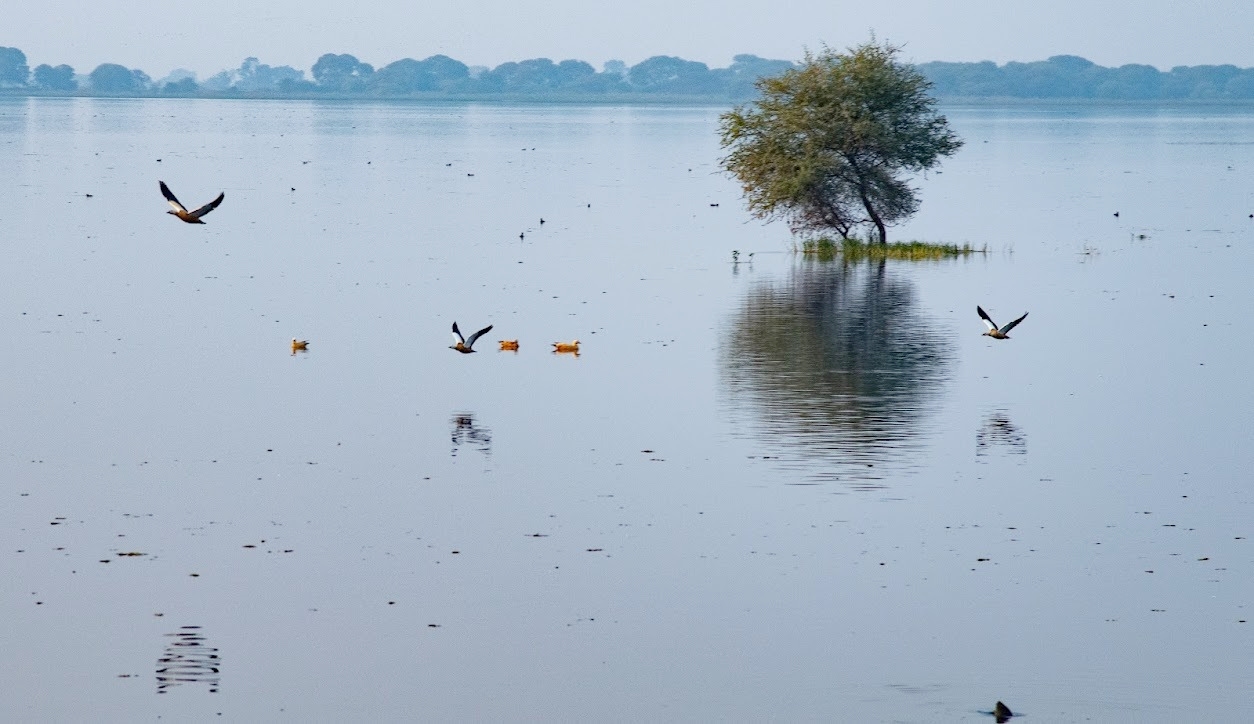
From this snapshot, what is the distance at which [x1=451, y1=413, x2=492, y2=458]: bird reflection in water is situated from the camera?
108 feet

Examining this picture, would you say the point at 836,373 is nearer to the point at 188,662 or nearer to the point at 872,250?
the point at 188,662

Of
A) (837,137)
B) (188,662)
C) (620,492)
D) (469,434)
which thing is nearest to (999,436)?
(620,492)

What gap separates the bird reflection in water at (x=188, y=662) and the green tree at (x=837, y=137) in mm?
46742

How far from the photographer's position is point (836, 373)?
135 ft

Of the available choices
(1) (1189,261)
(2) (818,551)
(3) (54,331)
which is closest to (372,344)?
(3) (54,331)

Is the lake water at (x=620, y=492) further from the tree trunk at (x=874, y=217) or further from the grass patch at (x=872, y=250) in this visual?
the tree trunk at (x=874, y=217)

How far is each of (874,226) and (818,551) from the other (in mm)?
50200

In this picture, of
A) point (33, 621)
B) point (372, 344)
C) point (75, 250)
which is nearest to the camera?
point (33, 621)

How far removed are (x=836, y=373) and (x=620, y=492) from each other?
1261cm

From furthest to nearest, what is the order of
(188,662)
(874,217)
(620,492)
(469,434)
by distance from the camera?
(874,217) → (469,434) → (620,492) → (188,662)

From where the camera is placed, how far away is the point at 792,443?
32.8 meters

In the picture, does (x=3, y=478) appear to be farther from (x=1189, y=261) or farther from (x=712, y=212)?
(x=712, y=212)

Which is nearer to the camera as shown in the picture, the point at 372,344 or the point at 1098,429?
the point at 1098,429

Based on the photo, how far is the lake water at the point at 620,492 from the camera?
20891mm
